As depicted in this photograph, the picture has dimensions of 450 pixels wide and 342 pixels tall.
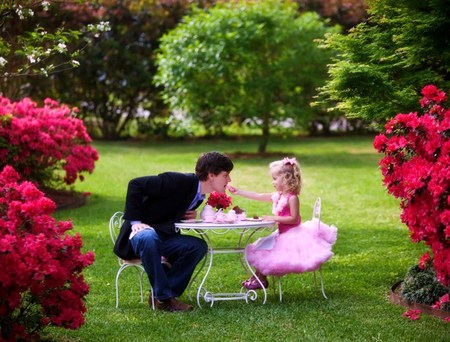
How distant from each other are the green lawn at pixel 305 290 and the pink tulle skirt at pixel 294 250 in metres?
0.30

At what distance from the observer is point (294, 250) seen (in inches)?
266

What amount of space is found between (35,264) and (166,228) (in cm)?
194

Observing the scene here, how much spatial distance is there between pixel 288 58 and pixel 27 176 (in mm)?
8037

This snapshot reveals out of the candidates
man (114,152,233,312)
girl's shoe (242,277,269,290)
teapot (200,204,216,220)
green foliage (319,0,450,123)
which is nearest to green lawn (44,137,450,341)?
girl's shoe (242,277,269,290)

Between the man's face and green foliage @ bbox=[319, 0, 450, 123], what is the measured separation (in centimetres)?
118

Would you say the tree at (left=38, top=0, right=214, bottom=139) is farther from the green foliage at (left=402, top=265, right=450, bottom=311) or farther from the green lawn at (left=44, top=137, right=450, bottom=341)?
the green foliage at (left=402, top=265, right=450, bottom=311)

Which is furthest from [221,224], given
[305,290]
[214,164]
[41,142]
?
[41,142]

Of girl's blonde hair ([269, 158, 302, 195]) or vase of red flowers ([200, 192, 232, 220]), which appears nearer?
vase of red flowers ([200, 192, 232, 220])

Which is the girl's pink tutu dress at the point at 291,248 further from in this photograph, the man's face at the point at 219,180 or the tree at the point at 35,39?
the tree at the point at 35,39

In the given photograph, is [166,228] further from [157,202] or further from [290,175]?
[290,175]

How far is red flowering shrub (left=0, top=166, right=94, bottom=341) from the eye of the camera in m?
4.68

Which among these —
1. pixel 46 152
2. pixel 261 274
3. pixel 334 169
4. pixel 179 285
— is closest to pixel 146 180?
pixel 179 285

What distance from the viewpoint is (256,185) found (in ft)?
47.4

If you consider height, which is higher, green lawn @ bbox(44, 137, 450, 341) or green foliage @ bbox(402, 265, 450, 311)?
green foliage @ bbox(402, 265, 450, 311)
